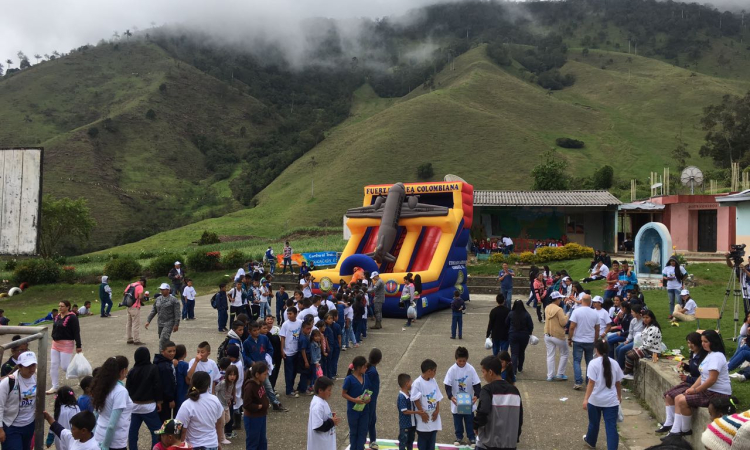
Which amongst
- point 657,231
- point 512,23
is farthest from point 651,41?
point 657,231

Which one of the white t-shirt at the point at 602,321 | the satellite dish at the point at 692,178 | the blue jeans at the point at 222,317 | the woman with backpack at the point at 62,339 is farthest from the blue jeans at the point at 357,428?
the satellite dish at the point at 692,178

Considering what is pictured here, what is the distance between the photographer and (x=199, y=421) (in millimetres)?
5223

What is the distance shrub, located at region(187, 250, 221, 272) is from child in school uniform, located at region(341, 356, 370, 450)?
900 inches

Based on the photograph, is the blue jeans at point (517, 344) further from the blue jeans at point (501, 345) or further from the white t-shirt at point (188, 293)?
the white t-shirt at point (188, 293)

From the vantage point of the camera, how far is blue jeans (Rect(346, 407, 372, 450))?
6297 mm

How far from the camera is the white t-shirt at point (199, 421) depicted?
5.21 meters

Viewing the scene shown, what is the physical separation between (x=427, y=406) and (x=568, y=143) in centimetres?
6993

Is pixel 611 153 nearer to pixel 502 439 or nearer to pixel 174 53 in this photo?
pixel 502 439

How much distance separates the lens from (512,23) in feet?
493

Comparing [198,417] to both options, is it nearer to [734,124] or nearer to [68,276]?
[68,276]

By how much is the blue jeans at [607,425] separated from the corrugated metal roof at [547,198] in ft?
79.0

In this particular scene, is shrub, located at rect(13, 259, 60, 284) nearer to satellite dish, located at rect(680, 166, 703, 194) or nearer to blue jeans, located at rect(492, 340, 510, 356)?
blue jeans, located at rect(492, 340, 510, 356)

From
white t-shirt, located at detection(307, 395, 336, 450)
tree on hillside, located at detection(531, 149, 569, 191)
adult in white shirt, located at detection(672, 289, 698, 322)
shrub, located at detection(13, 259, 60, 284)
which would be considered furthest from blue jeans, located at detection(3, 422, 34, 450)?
tree on hillside, located at detection(531, 149, 569, 191)

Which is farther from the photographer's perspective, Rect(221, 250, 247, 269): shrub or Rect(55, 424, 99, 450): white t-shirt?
Rect(221, 250, 247, 269): shrub
